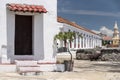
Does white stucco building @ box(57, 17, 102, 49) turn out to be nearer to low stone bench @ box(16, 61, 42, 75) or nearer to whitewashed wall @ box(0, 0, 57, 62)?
whitewashed wall @ box(0, 0, 57, 62)

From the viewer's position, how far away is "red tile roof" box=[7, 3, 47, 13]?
Answer: 15494mm

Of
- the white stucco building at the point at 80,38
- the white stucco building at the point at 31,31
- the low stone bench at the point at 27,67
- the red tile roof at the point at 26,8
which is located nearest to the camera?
the low stone bench at the point at 27,67

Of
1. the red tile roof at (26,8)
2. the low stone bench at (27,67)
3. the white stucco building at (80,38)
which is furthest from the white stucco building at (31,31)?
the white stucco building at (80,38)

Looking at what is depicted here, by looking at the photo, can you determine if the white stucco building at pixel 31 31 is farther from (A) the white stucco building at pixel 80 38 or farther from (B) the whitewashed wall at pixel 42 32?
(A) the white stucco building at pixel 80 38

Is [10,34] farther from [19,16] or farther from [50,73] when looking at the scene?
[50,73]

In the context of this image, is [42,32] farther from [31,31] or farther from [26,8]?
[26,8]

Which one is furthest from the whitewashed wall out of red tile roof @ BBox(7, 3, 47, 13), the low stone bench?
the low stone bench

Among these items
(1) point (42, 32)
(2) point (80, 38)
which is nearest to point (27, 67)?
(1) point (42, 32)

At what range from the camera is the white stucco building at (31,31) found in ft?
52.3

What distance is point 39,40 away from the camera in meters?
16.5

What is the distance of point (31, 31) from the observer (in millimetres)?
16672

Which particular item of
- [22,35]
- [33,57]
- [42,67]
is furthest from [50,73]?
[22,35]

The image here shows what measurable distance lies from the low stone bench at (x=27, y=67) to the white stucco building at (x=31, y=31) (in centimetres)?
69

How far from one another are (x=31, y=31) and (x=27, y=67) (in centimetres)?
242
